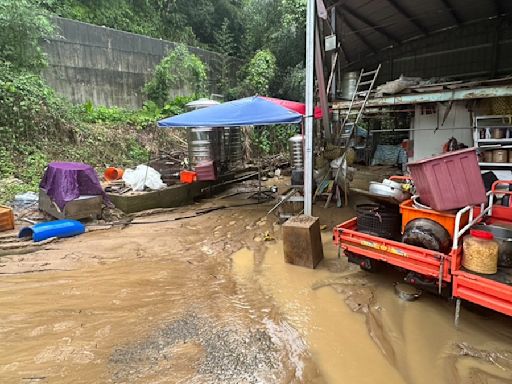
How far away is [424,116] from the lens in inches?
440

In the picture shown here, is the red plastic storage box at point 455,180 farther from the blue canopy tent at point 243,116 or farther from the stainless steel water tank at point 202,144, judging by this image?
the stainless steel water tank at point 202,144

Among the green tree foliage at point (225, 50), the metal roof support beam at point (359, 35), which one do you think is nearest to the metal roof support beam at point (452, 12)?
the metal roof support beam at point (359, 35)

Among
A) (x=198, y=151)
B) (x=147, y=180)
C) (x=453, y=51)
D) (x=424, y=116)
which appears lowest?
(x=147, y=180)

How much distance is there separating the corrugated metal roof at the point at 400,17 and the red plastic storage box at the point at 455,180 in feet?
21.3

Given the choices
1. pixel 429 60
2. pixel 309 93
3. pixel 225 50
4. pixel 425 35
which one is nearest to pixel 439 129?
pixel 429 60

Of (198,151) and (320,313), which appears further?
(198,151)

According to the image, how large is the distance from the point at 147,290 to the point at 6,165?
744 centimetres

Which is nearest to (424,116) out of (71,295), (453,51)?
(453,51)

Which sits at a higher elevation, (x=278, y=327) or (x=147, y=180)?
(x=147, y=180)

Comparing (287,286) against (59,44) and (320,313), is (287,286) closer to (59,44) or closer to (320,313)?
(320,313)

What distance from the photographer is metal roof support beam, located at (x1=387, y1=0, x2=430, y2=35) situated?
9.52m

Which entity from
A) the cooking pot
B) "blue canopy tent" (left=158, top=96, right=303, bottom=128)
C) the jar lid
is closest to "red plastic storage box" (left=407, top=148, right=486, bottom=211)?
the jar lid

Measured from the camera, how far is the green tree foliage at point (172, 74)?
14.4 m

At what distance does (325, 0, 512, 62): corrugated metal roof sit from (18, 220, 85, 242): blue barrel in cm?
804
